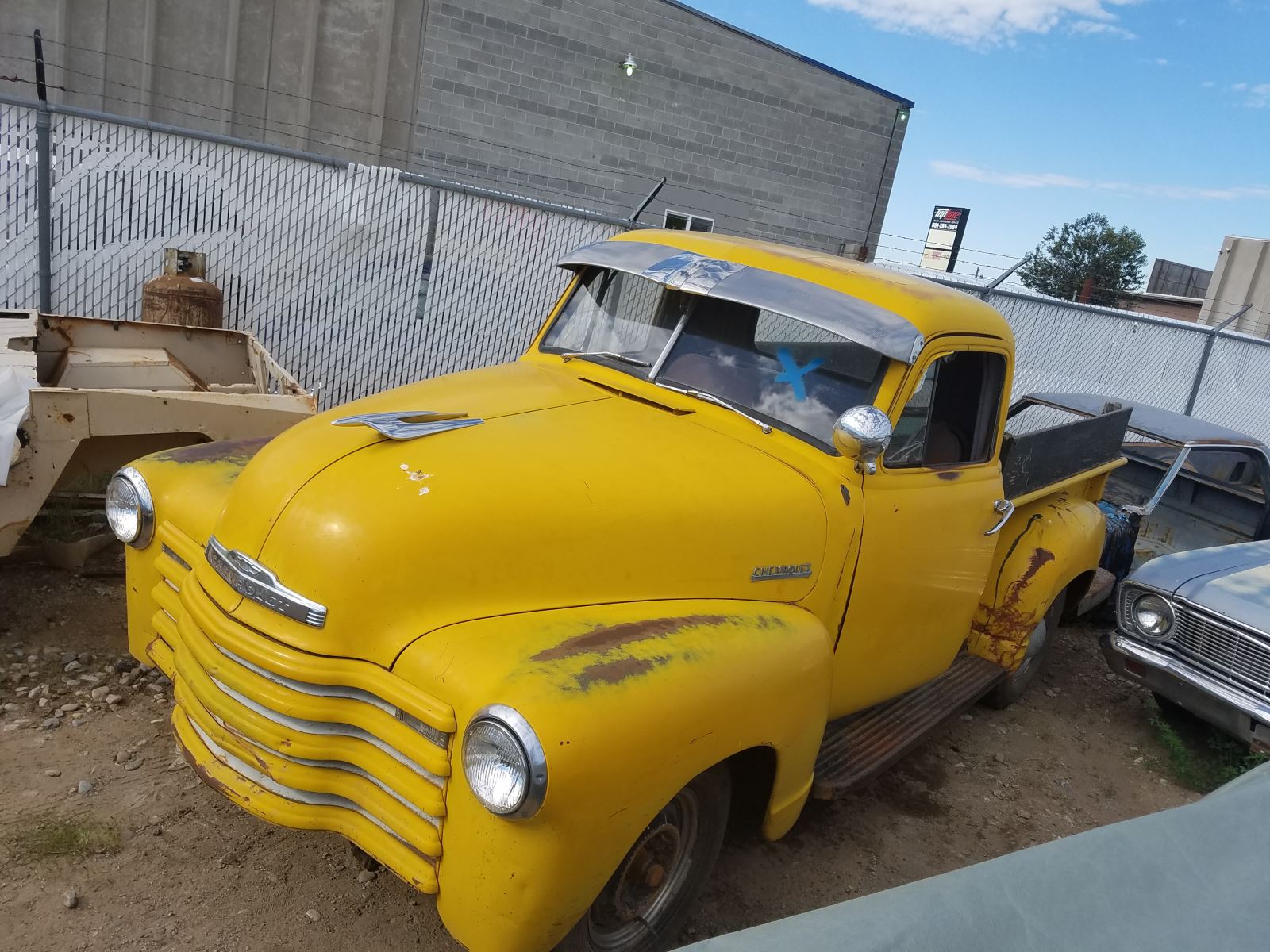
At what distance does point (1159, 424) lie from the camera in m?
6.29

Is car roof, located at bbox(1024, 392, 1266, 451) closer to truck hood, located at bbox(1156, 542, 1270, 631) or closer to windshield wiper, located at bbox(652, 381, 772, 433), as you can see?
truck hood, located at bbox(1156, 542, 1270, 631)

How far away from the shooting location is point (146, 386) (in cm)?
511

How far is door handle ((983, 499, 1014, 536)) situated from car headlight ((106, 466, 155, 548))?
10.3ft

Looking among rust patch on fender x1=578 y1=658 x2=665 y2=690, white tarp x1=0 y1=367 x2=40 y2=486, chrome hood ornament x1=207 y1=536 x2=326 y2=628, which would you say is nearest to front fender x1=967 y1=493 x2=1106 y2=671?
rust patch on fender x1=578 y1=658 x2=665 y2=690

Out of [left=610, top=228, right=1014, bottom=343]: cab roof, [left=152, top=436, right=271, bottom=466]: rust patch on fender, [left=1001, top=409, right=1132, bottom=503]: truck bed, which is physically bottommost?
[left=152, top=436, right=271, bottom=466]: rust patch on fender

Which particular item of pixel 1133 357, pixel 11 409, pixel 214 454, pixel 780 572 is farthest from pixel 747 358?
pixel 1133 357

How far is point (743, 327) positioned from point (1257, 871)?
2392 millimetres

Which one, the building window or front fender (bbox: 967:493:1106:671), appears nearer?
front fender (bbox: 967:493:1106:671)

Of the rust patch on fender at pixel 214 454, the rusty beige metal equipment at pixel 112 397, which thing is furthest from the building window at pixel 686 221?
the rust patch on fender at pixel 214 454

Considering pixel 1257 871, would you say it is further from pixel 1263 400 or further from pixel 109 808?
pixel 1263 400

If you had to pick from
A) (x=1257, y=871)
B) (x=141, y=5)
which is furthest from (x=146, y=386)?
(x=141, y=5)

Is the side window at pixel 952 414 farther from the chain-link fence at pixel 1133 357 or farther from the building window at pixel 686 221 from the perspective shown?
the building window at pixel 686 221

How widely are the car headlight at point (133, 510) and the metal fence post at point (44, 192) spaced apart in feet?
14.9

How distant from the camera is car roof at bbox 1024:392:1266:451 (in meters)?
6.09
